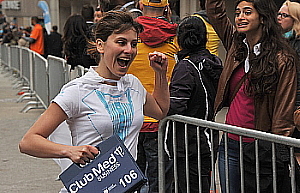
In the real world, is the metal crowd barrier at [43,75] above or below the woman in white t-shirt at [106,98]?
below

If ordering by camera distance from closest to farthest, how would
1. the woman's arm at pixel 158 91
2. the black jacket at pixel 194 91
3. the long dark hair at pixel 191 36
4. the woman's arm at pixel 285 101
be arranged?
the woman's arm at pixel 158 91, the woman's arm at pixel 285 101, the black jacket at pixel 194 91, the long dark hair at pixel 191 36

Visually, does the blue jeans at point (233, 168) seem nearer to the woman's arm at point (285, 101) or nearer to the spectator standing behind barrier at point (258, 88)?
the spectator standing behind barrier at point (258, 88)

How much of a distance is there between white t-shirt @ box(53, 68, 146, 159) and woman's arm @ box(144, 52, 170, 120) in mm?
244

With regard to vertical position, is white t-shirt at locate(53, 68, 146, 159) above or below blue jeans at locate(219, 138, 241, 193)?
above

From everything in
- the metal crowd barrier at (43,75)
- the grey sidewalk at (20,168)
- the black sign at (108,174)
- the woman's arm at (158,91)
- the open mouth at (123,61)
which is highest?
the open mouth at (123,61)

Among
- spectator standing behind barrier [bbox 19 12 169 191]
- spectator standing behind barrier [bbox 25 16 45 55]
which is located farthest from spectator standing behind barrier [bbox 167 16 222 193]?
spectator standing behind barrier [bbox 25 16 45 55]

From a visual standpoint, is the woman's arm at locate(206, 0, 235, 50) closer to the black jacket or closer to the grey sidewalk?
the black jacket

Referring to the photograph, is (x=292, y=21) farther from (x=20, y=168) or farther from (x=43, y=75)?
(x=43, y=75)

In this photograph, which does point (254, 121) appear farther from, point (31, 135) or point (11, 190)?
point (11, 190)

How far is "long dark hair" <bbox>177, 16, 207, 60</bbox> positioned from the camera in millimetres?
4805

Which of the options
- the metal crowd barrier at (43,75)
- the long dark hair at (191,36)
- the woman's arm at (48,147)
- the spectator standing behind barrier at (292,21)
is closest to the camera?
the woman's arm at (48,147)

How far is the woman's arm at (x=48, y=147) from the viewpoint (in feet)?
10.2

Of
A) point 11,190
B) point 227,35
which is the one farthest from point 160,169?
point 11,190

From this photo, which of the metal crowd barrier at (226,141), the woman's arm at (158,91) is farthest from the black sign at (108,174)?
the metal crowd barrier at (226,141)
